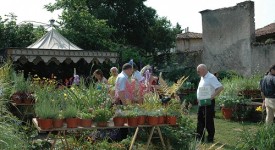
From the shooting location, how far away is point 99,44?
18.2 m

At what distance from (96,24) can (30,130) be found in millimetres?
11833

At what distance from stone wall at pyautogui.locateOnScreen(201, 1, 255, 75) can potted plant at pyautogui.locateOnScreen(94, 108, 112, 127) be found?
43.6 feet

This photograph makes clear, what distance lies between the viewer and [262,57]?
16906 millimetres

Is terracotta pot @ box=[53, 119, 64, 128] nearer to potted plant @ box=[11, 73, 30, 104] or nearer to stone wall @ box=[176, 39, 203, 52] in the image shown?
potted plant @ box=[11, 73, 30, 104]

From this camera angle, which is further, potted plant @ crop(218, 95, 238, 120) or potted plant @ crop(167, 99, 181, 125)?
potted plant @ crop(218, 95, 238, 120)

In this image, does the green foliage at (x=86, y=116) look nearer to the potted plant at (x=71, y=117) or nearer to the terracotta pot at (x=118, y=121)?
the potted plant at (x=71, y=117)

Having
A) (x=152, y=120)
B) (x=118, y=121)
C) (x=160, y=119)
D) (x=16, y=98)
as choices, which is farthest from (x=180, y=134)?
(x=16, y=98)

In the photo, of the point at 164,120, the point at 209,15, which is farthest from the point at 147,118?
the point at 209,15

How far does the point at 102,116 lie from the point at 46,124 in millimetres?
851

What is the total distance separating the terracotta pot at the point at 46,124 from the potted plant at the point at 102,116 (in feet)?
2.30

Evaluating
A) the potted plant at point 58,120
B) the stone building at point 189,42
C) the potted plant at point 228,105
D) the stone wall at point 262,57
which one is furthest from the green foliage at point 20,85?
the stone building at point 189,42

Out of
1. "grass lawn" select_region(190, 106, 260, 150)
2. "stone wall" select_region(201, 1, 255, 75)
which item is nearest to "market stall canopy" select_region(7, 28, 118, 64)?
"grass lawn" select_region(190, 106, 260, 150)

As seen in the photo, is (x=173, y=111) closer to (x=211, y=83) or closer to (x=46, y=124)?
(x=211, y=83)

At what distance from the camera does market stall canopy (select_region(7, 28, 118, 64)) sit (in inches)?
421
